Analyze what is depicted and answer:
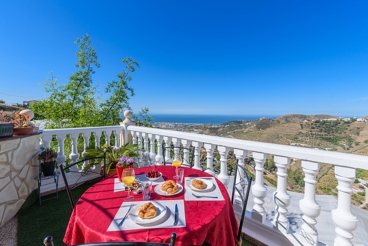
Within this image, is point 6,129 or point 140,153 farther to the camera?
point 140,153

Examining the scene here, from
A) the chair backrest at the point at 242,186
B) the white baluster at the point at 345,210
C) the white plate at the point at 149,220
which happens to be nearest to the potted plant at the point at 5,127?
the white plate at the point at 149,220

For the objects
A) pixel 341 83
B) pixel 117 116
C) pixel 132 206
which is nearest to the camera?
pixel 132 206

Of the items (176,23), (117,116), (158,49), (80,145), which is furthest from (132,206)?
(158,49)

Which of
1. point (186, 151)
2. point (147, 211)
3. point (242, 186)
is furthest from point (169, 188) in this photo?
point (186, 151)

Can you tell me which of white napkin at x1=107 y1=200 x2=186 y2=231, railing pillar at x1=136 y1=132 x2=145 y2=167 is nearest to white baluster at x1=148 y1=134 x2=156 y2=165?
railing pillar at x1=136 y1=132 x2=145 y2=167

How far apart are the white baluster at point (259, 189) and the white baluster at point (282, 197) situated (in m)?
0.14

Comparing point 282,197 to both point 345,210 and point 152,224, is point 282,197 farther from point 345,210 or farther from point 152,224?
point 152,224

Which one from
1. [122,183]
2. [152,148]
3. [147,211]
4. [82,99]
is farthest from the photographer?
[82,99]

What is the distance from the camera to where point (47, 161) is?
8.33 ft

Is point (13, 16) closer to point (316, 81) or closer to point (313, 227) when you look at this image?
point (313, 227)

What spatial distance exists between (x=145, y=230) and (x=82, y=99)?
633cm

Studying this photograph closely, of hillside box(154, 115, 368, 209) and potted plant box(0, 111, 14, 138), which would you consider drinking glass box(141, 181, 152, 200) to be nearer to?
hillside box(154, 115, 368, 209)

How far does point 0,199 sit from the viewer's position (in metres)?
2.04

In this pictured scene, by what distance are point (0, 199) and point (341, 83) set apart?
1837 cm
